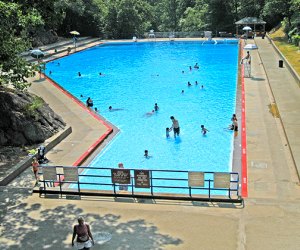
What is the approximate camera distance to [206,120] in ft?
91.8

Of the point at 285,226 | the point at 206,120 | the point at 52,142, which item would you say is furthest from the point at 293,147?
the point at 52,142

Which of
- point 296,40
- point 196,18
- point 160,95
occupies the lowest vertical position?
point 160,95

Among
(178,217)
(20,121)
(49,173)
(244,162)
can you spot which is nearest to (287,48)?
(244,162)

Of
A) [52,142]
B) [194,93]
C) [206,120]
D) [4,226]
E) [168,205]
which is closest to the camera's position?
[4,226]

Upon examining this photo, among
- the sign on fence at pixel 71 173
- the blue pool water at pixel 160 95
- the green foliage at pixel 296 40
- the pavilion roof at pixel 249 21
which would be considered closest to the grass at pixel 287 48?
the green foliage at pixel 296 40

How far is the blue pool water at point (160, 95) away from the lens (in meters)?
22.2

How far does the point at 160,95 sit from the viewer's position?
3516 centimetres

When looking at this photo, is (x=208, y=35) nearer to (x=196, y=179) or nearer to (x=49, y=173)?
(x=49, y=173)

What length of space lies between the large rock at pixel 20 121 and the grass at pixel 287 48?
848 inches

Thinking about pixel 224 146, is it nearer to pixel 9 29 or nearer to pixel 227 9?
pixel 9 29

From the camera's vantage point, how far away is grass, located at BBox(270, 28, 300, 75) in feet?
130

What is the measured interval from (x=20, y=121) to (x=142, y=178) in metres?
9.01

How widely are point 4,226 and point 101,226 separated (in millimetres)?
3049

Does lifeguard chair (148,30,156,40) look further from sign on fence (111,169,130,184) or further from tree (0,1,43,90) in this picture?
sign on fence (111,169,130,184)
